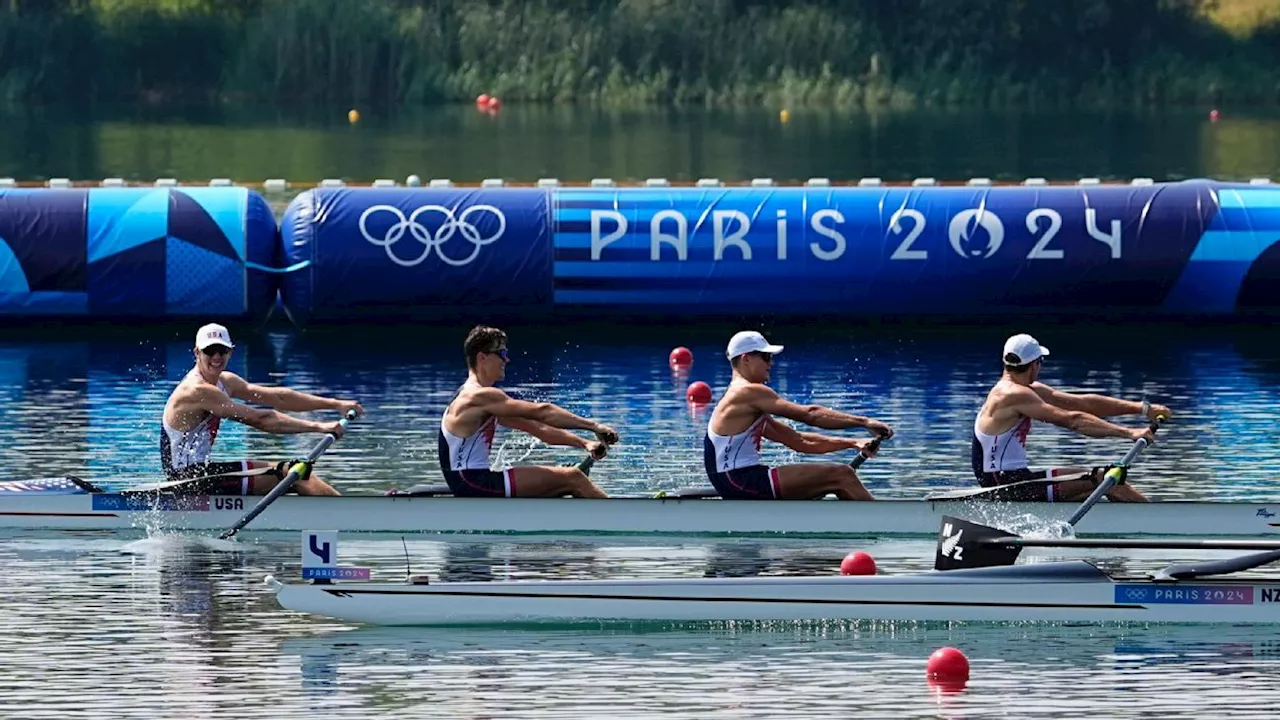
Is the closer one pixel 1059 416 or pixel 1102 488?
pixel 1102 488

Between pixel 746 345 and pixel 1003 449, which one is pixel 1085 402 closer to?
pixel 1003 449

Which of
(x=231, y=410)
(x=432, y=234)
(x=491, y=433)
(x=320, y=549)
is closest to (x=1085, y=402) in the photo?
(x=491, y=433)

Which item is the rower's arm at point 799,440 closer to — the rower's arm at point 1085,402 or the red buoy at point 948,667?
the rower's arm at point 1085,402

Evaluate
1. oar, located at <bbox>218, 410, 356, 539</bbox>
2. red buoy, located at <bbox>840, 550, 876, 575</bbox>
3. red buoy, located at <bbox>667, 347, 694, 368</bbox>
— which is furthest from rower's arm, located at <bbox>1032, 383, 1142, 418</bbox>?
red buoy, located at <bbox>667, 347, 694, 368</bbox>

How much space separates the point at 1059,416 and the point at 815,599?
4170 millimetres

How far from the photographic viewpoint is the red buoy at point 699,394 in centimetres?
2944

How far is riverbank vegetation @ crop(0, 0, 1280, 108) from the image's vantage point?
276ft

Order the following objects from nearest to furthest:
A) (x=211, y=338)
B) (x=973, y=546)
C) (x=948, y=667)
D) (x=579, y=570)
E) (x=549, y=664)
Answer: (x=948, y=667)
(x=549, y=664)
(x=973, y=546)
(x=579, y=570)
(x=211, y=338)

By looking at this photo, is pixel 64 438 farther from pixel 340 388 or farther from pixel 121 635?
pixel 121 635

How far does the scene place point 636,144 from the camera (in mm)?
71688

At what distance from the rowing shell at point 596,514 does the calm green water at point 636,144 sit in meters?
38.7

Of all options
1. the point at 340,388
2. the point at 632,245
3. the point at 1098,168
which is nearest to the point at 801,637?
the point at 340,388

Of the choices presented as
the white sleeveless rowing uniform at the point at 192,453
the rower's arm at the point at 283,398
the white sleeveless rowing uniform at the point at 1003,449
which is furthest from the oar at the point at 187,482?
the white sleeveless rowing uniform at the point at 1003,449

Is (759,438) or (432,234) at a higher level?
(432,234)
